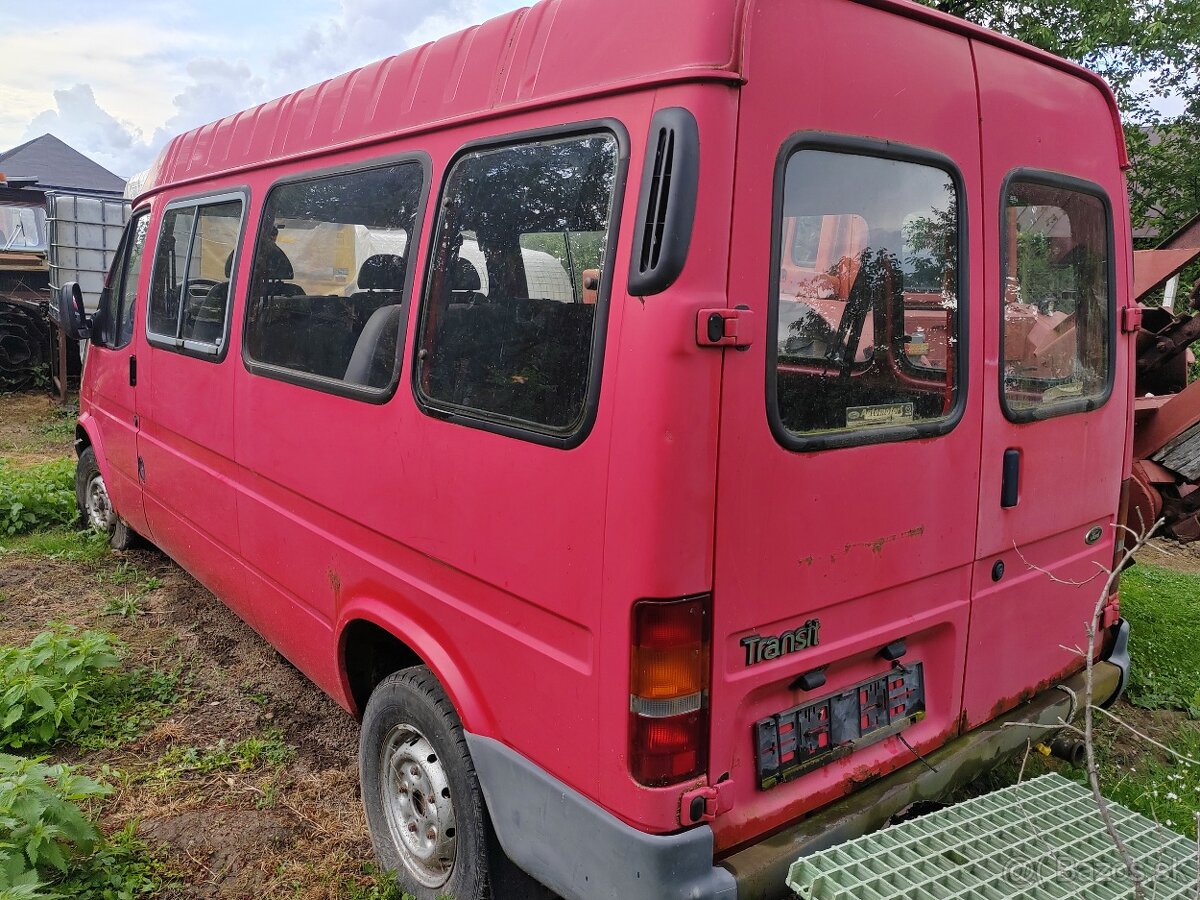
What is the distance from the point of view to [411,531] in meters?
2.54

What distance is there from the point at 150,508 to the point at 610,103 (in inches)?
150

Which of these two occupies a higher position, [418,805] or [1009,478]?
[1009,478]

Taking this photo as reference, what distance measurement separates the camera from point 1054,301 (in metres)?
2.79

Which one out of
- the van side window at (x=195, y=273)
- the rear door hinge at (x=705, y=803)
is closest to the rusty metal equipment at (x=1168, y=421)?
the rear door hinge at (x=705, y=803)

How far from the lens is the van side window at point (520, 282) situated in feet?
6.70

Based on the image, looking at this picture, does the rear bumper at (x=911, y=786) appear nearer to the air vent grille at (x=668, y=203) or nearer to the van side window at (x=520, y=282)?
the van side window at (x=520, y=282)

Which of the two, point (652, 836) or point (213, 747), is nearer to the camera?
point (652, 836)

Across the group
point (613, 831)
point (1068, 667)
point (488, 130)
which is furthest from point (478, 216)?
point (1068, 667)

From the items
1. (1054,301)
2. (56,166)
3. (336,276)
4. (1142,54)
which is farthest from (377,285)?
(56,166)

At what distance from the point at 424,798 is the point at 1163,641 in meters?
4.03

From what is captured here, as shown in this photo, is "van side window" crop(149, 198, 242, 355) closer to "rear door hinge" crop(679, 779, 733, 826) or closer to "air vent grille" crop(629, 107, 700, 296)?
"air vent grille" crop(629, 107, 700, 296)

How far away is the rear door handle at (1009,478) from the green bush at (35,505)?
242 inches

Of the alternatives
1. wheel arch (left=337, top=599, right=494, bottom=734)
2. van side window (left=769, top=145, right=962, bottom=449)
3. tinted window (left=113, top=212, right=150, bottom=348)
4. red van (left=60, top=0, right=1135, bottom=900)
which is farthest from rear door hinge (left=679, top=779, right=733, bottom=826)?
tinted window (left=113, top=212, right=150, bottom=348)

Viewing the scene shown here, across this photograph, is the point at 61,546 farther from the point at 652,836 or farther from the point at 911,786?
the point at 911,786
